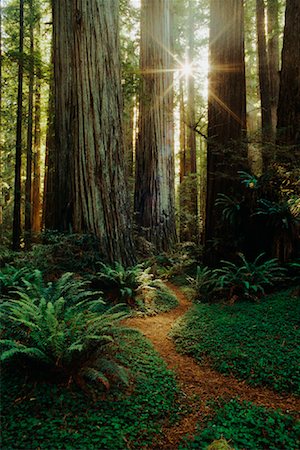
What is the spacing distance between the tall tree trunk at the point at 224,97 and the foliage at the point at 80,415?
4800 mm

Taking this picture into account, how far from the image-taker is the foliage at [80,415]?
7.86ft

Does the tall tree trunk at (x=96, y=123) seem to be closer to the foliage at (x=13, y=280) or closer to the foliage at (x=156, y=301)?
the foliage at (x=156, y=301)

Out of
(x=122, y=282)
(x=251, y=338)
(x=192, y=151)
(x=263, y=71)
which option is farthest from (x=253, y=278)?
(x=192, y=151)

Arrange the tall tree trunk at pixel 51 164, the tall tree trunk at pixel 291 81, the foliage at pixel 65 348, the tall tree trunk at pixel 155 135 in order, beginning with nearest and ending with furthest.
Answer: the foliage at pixel 65 348 < the tall tree trunk at pixel 291 81 < the tall tree trunk at pixel 51 164 < the tall tree trunk at pixel 155 135

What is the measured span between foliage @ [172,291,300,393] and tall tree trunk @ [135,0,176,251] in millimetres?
4736

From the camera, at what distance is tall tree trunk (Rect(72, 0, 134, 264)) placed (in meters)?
6.56

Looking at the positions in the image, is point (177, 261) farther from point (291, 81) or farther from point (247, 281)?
point (291, 81)

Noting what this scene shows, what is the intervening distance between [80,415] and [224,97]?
710 cm

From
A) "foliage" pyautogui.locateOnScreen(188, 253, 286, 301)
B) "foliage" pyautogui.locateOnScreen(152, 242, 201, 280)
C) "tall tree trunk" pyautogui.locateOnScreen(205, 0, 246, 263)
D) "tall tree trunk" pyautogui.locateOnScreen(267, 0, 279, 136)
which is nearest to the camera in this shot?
"foliage" pyautogui.locateOnScreen(188, 253, 286, 301)

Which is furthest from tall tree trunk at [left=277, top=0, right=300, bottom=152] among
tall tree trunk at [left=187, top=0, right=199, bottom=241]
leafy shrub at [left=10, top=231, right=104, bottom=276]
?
leafy shrub at [left=10, top=231, right=104, bottom=276]

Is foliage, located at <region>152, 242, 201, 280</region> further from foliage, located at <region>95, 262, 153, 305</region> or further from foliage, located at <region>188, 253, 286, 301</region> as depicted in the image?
foliage, located at <region>188, 253, 286, 301</region>

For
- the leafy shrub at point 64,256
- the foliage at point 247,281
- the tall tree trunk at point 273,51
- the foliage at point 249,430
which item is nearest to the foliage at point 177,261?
the leafy shrub at point 64,256

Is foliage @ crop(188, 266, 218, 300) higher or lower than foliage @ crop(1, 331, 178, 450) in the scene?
higher

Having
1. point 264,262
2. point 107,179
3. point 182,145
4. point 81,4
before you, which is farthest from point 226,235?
point 182,145
